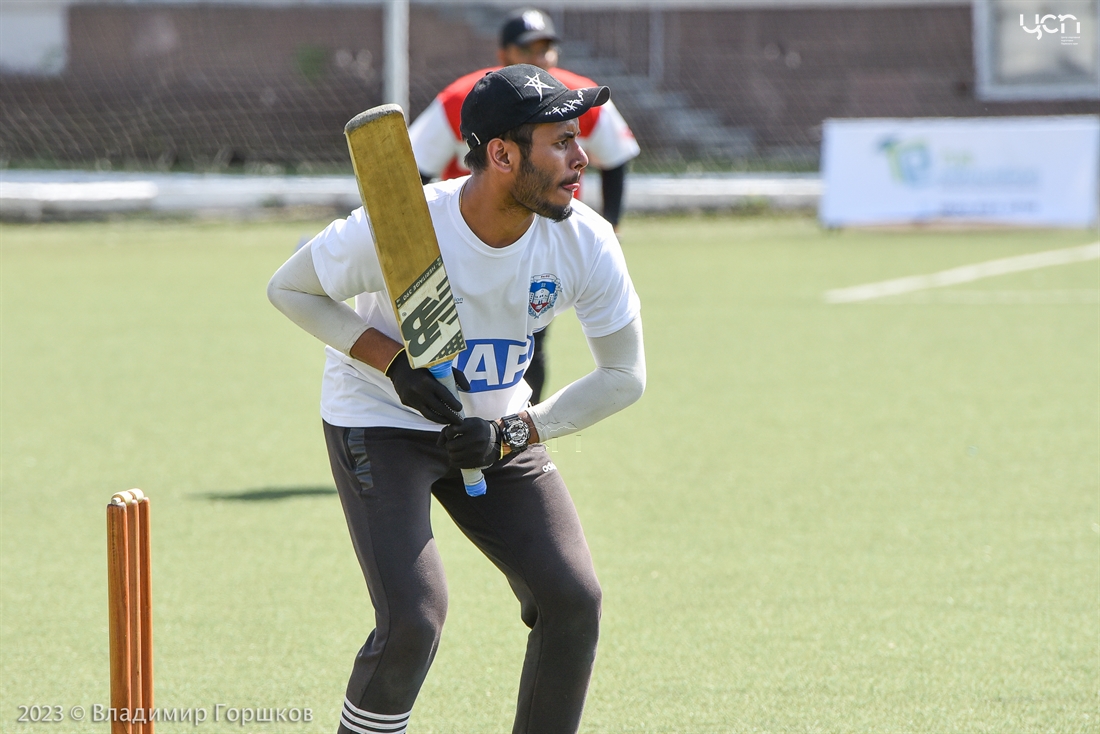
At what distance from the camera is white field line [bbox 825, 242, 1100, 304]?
12812mm

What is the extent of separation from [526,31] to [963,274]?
8697mm

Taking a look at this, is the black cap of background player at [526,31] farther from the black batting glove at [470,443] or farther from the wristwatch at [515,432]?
the black batting glove at [470,443]

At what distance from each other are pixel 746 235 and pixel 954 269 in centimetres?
379

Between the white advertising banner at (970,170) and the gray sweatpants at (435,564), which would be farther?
the white advertising banner at (970,170)

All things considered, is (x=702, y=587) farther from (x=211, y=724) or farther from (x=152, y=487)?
(x=152, y=487)

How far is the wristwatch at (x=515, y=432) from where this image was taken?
3395 millimetres

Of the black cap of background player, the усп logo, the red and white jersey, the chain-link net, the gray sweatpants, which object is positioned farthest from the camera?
the chain-link net

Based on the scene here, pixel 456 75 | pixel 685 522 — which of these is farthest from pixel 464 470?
pixel 456 75

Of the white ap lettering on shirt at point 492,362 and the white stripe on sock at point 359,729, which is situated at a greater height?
the white ap lettering on shirt at point 492,362

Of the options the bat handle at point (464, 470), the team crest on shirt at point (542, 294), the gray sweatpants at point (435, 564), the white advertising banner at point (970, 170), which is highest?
the team crest on shirt at point (542, 294)

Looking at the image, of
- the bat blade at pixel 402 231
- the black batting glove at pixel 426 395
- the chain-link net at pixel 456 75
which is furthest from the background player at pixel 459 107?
the chain-link net at pixel 456 75

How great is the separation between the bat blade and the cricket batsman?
0.09 m

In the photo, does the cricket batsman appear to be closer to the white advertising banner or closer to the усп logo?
the white advertising banner

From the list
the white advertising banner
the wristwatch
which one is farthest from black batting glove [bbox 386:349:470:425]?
the white advertising banner
